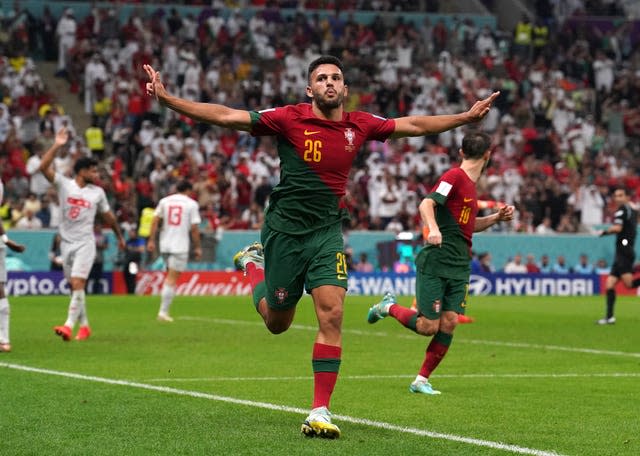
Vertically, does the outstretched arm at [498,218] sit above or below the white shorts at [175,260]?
above

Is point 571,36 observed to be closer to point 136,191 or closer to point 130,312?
point 136,191

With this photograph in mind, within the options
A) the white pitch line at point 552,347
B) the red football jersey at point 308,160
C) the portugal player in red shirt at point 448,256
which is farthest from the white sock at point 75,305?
the red football jersey at point 308,160

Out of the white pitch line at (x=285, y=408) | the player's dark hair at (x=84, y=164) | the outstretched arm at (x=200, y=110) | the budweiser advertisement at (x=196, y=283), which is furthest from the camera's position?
the budweiser advertisement at (x=196, y=283)

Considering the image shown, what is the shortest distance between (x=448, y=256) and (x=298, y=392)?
186 centimetres

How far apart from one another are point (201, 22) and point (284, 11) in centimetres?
330

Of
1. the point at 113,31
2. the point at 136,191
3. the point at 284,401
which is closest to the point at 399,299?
the point at 136,191

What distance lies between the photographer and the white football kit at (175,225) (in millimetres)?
23016

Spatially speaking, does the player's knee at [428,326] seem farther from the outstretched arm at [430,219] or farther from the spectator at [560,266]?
the spectator at [560,266]

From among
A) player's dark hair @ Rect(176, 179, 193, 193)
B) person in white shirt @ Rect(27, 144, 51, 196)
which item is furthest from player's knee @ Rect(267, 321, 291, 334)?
person in white shirt @ Rect(27, 144, 51, 196)

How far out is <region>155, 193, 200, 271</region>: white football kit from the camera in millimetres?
23016

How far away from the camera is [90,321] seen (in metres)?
21.8

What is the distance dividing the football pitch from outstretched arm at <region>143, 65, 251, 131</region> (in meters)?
2.07

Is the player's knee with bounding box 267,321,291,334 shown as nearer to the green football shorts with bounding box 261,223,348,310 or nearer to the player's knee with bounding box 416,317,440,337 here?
the green football shorts with bounding box 261,223,348,310

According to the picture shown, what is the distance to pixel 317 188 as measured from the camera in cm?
929
